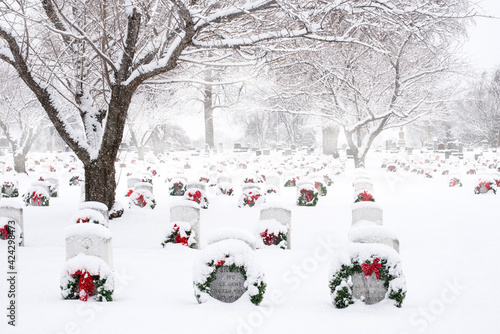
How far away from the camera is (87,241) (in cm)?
459

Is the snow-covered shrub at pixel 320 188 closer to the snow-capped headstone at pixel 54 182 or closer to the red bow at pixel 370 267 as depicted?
the snow-capped headstone at pixel 54 182

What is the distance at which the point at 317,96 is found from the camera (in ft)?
54.8

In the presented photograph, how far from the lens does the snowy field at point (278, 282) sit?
380 centimetres

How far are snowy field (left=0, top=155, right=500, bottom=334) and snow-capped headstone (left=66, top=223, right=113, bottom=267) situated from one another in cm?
53

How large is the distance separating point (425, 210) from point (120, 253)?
8.11 m

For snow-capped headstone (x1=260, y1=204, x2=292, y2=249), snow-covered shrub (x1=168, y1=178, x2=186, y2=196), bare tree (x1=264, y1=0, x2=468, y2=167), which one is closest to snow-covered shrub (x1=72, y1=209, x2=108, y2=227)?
snow-capped headstone (x1=260, y1=204, x2=292, y2=249)

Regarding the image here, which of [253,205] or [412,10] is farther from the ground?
[412,10]

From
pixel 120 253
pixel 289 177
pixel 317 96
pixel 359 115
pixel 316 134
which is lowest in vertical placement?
pixel 120 253

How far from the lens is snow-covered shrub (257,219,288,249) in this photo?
695 centimetres

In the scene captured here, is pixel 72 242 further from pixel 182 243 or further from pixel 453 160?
pixel 453 160

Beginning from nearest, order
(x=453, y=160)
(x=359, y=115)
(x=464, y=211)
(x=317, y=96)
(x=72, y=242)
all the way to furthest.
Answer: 1. (x=72, y=242)
2. (x=464, y=211)
3. (x=359, y=115)
4. (x=317, y=96)
5. (x=453, y=160)

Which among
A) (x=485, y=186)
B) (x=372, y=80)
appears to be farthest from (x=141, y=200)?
(x=485, y=186)

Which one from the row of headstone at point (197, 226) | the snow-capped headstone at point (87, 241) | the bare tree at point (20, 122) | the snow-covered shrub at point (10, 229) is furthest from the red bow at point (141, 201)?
the bare tree at point (20, 122)

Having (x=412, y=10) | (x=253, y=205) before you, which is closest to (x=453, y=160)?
(x=253, y=205)
